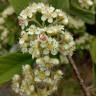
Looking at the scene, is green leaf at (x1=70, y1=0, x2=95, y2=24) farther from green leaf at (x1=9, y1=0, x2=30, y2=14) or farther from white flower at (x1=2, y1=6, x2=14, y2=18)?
green leaf at (x1=9, y1=0, x2=30, y2=14)

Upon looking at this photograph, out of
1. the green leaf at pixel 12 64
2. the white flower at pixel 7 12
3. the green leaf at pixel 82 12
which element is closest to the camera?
the green leaf at pixel 12 64

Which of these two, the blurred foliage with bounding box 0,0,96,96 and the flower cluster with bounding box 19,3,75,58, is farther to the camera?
the blurred foliage with bounding box 0,0,96,96

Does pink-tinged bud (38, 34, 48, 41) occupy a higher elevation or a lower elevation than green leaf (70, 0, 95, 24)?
lower

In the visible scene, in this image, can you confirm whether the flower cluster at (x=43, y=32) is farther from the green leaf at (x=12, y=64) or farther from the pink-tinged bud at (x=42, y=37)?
the green leaf at (x=12, y=64)

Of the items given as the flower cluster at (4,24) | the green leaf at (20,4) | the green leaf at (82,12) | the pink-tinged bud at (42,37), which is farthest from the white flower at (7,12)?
the pink-tinged bud at (42,37)

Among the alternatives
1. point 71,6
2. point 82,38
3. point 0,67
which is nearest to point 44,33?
point 0,67

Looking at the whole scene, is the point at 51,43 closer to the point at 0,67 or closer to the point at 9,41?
the point at 0,67

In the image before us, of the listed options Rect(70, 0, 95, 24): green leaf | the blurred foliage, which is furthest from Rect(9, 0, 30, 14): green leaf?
Rect(70, 0, 95, 24): green leaf
